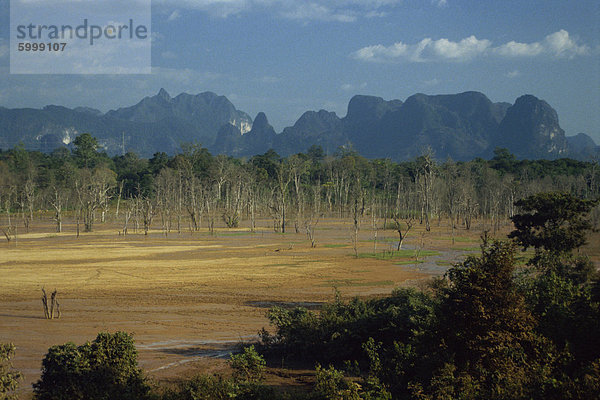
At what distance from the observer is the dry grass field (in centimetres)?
1769

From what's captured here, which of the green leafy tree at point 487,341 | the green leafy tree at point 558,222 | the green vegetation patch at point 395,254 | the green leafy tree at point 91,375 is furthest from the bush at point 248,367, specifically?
the green vegetation patch at point 395,254

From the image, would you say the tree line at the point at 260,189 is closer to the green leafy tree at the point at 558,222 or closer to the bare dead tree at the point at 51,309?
the green leafy tree at the point at 558,222

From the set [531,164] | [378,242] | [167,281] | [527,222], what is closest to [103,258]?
[167,281]

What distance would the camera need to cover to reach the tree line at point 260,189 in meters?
74.9

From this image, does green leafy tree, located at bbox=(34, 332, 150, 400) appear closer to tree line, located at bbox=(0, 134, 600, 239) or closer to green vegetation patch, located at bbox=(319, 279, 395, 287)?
green vegetation patch, located at bbox=(319, 279, 395, 287)

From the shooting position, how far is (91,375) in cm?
1070

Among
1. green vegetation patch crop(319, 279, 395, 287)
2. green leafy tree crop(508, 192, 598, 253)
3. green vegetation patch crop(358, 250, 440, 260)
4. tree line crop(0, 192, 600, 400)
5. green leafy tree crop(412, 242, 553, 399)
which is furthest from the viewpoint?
green vegetation patch crop(358, 250, 440, 260)

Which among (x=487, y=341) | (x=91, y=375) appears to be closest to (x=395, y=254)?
(x=487, y=341)

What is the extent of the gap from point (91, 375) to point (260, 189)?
91.9 m

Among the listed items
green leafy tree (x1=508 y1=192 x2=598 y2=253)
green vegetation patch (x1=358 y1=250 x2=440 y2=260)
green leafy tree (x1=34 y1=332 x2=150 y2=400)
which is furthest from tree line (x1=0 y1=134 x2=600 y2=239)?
green leafy tree (x1=34 y1=332 x2=150 y2=400)

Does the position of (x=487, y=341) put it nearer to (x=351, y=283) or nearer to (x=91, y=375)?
(x=91, y=375)

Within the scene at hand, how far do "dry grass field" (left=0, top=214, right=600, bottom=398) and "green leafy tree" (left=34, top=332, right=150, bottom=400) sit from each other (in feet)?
9.49

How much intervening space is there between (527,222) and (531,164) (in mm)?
79419

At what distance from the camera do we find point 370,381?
921cm
